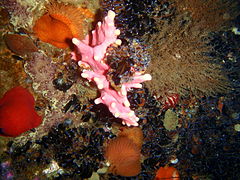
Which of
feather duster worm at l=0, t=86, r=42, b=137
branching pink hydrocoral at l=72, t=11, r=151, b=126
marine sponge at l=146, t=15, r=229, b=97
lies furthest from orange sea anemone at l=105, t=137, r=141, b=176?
feather duster worm at l=0, t=86, r=42, b=137

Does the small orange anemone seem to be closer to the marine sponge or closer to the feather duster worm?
the marine sponge

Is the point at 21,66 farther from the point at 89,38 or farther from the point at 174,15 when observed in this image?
the point at 174,15

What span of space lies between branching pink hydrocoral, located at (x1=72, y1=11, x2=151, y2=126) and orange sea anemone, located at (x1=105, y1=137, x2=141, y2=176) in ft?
3.33

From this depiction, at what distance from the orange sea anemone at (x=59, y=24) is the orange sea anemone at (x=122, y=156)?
2363 mm

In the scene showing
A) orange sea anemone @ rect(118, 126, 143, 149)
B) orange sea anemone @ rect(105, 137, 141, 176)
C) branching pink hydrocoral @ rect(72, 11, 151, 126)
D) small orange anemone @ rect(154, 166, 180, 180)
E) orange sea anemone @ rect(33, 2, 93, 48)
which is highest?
orange sea anemone @ rect(33, 2, 93, 48)

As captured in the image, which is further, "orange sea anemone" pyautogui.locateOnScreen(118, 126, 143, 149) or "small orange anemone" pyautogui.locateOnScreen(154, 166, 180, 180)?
"small orange anemone" pyautogui.locateOnScreen(154, 166, 180, 180)

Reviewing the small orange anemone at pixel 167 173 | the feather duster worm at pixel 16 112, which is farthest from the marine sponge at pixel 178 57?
the small orange anemone at pixel 167 173

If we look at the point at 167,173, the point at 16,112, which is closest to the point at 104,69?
the point at 16,112

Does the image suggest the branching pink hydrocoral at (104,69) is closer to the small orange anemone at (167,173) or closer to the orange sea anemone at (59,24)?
the orange sea anemone at (59,24)

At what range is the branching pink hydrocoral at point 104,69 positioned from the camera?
274cm

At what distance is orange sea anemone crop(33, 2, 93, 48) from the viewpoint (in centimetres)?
298

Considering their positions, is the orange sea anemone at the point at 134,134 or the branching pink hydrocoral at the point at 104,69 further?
the orange sea anemone at the point at 134,134

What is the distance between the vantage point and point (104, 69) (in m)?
2.96

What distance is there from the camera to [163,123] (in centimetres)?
490
